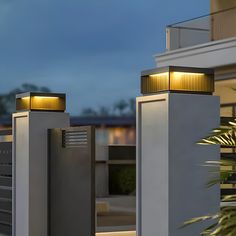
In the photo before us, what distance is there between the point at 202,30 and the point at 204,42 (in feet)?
1.94

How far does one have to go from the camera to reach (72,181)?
928cm

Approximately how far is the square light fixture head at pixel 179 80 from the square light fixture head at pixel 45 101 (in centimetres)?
329

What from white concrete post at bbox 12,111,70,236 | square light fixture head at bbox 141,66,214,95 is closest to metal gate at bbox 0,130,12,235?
white concrete post at bbox 12,111,70,236

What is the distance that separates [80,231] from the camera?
29.5 feet

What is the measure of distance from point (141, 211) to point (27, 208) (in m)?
3.38

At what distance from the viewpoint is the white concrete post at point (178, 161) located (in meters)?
6.72

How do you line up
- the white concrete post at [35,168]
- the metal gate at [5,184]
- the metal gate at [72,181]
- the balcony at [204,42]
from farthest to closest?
the balcony at [204,42]
the metal gate at [5,184]
the white concrete post at [35,168]
the metal gate at [72,181]

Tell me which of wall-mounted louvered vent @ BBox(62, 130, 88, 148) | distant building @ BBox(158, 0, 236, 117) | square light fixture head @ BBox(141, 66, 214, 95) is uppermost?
distant building @ BBox(158, 0, 236, 117)

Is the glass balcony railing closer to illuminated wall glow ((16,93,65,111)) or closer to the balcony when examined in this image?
the balcony

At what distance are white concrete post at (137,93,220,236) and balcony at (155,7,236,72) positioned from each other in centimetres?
1391

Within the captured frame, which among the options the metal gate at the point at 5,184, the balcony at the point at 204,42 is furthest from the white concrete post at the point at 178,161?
the balcony at the point at 204,42

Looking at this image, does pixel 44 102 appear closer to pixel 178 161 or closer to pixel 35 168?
pixel 35 168

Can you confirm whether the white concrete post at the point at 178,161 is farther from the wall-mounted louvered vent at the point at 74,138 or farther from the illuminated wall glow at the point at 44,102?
the illuminated wall glow at the point at 44,102

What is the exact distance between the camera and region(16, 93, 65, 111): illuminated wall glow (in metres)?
10.2
